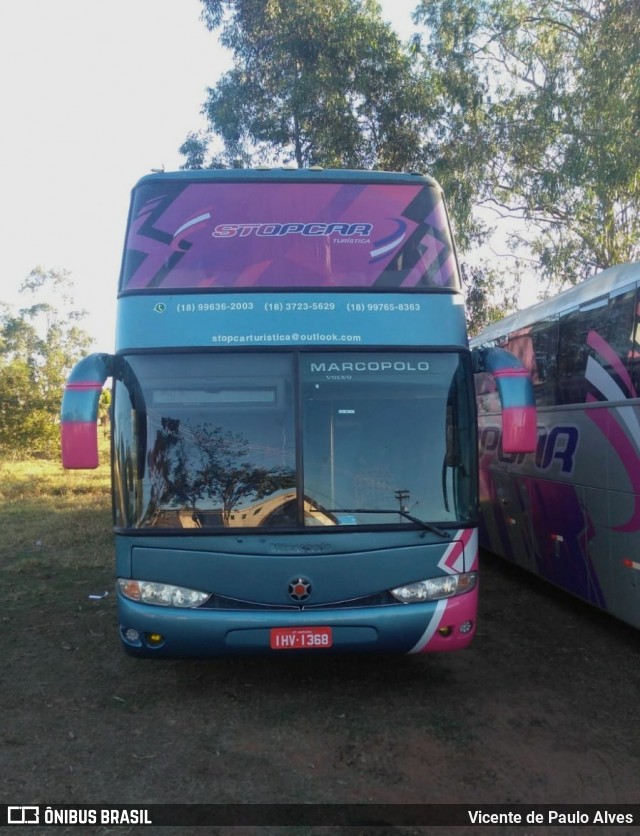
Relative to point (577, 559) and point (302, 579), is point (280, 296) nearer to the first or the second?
point (302, 579)

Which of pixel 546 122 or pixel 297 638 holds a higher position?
pixel 546 122

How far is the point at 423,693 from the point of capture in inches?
213

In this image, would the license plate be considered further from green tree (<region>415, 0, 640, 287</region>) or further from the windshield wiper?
green tree (<region>415, 0, 640, 287</region>)

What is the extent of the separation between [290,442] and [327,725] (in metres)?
1.88

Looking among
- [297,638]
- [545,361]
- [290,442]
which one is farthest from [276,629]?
[545,361]

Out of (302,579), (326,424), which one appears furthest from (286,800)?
(326,424)

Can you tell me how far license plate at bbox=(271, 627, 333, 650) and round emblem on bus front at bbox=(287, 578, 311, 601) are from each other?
0.67 feet

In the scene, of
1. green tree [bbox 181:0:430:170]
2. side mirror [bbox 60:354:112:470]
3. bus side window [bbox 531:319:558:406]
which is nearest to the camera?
side mirror [bbox 60:354:112:470]

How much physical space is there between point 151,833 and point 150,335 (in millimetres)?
3001

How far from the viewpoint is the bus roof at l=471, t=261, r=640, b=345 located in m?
6.44

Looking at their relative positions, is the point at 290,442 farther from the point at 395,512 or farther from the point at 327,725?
the point at 327,725

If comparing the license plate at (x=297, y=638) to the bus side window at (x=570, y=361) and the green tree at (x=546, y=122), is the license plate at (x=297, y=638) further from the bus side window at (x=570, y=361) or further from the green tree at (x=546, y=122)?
the green tree at (x=546, y=122)

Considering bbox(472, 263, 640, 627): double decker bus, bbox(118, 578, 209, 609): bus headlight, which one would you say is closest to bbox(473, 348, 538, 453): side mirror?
bbox(472, 263, 640, 627): double decker bus

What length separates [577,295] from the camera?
7.30 metres
